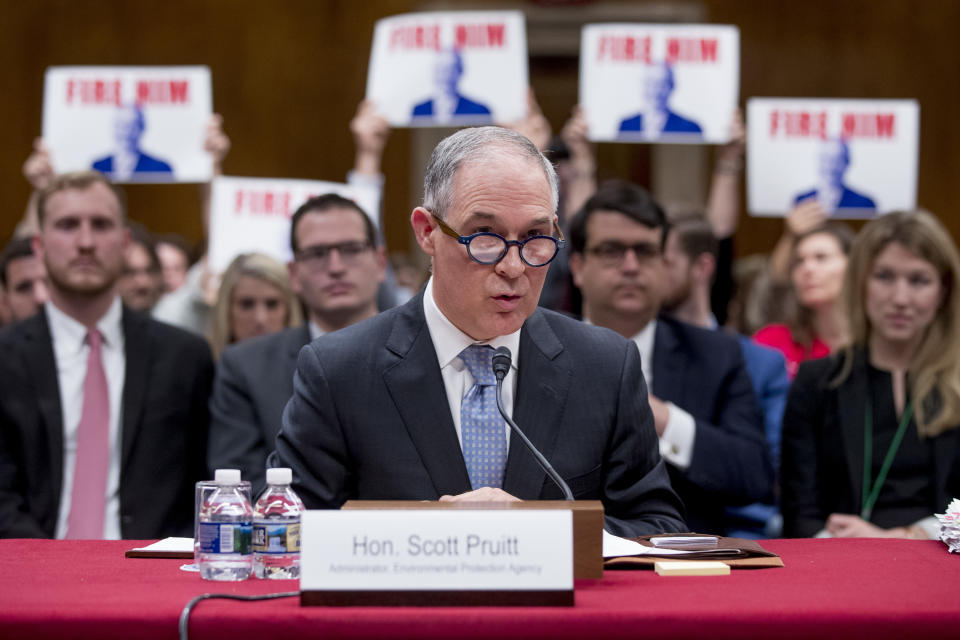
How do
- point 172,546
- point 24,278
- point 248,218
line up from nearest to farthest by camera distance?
point 172,546
point 24,278
point 248,218

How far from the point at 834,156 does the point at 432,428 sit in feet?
13.6

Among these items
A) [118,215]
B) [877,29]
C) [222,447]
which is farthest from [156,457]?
[877,29]

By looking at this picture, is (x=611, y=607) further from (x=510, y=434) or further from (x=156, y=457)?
(x=156, y=457)

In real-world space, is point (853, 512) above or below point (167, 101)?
below

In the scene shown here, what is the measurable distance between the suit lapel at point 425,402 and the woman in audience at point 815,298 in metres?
3.18

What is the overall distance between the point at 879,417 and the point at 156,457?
239cm

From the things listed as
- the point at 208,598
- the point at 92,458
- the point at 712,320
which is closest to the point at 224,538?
the point at 208,598

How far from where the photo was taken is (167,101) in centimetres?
610

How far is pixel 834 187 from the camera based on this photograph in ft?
19.5

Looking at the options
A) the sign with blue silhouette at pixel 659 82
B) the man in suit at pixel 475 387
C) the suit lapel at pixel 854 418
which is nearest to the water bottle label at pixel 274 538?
the man in suit at pixel 475 387

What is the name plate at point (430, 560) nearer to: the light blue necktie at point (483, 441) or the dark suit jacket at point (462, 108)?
the light blue necktie at point (483, 441)

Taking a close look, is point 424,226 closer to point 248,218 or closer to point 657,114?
point 248,218

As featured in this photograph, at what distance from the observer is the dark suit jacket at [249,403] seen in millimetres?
3879

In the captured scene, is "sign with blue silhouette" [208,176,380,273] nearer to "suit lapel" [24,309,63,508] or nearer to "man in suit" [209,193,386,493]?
"man in suit" [209,193,386,493]
